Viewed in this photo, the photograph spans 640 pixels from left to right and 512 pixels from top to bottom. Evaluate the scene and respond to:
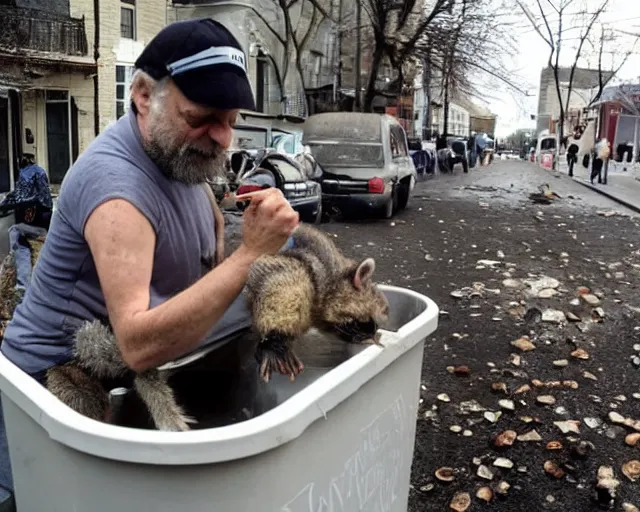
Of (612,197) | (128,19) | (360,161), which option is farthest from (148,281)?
(128,19)

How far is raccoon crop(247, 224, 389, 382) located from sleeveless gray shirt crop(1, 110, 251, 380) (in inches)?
7.9

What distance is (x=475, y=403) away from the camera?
418 cm

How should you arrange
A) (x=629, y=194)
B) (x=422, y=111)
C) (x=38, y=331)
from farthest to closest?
(x=422, y=111), (x=629, y=194), (x=38, y=331)

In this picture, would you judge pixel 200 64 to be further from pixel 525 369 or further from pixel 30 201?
pixel 30 201

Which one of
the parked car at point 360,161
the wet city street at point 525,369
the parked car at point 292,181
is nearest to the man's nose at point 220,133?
the wet city street at point 525,369

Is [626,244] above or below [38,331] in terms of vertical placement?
below

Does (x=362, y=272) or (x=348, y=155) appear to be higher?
(x=348, y=155)

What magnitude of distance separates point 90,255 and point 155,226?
0.65ft

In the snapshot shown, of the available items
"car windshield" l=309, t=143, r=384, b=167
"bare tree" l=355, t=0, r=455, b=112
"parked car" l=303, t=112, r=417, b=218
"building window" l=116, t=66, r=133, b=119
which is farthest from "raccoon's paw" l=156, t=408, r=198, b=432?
"bare tree" l=355, t=0, r=455, b=112

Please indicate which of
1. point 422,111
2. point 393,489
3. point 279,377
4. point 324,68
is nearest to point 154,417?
point 279,377

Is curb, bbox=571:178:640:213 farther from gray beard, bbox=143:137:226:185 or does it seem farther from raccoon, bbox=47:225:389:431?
gray beard, bbox=143:137:226:185

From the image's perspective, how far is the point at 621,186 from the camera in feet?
68.0

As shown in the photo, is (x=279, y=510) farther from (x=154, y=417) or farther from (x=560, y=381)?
(x=560, y=381)

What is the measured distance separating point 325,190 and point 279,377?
34.8ft
